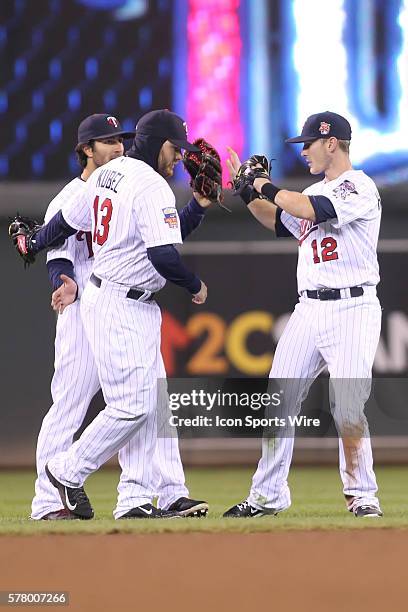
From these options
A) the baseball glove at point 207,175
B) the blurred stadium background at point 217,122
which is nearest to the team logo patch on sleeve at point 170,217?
the baseball glove at point 207,175

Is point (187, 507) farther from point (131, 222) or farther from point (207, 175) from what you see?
point (207, 175)

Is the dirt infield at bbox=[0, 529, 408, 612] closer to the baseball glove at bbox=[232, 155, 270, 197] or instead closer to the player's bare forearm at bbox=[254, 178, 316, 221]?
the player's bare forearm at bbox=[254, 178, 316, 221]

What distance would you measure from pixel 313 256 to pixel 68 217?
1.00 meters

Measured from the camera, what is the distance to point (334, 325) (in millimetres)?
5336

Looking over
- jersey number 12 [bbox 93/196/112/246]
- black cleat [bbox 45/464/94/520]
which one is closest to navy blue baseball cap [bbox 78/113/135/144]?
jersey number 12 [bbox 93/196/112/246]

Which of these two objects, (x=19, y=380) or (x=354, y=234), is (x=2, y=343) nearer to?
(x=19, y=380)

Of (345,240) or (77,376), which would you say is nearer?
(345,240)

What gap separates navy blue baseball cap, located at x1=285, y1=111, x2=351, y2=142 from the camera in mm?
5512

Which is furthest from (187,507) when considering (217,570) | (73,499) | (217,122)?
(217,122)

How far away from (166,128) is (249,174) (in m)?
0.46

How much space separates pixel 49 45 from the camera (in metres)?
10.1

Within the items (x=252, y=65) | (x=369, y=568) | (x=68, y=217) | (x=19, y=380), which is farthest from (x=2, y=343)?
(x=369, y=568)

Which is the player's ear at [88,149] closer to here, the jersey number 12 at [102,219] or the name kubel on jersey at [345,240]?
the jersey number 12 at [102,219]

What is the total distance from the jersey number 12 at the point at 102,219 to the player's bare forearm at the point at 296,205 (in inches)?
26.4
